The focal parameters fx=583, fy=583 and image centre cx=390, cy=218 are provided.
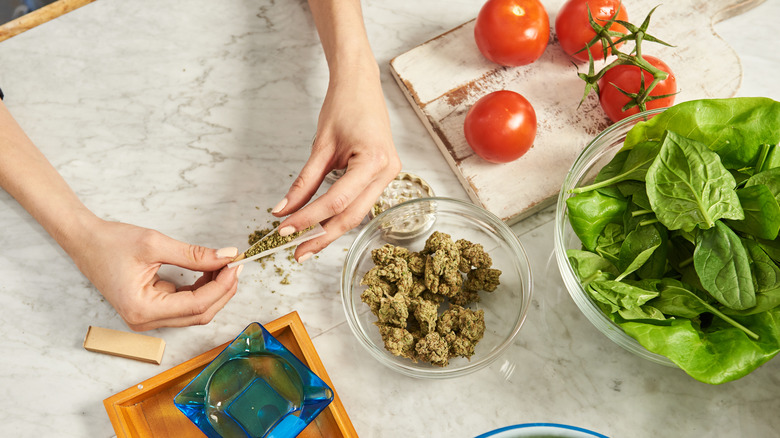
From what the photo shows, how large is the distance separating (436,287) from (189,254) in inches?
18.1

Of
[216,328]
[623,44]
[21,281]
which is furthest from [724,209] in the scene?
[21,281]

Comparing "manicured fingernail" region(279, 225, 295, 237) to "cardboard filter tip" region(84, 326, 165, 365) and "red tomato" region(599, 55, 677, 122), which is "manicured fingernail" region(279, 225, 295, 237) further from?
"red tomato" region(599, 55, 677, 122)

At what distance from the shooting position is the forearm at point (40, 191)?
45.1 inches

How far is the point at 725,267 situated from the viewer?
0.91 meters

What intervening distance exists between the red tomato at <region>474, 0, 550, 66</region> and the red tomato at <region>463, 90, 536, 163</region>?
0.32 feet

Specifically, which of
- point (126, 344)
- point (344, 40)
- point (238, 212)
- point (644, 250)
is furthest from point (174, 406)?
point (644, 250)

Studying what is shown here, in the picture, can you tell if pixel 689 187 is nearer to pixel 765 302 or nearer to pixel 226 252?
pixel 765 302

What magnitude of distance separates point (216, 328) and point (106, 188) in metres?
0.40

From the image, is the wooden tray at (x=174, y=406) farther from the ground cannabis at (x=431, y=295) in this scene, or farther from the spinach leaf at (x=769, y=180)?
the spinach leaf at (x=769, y=180)

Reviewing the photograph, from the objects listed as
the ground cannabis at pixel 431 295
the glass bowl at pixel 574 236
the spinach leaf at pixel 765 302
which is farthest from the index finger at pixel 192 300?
the spinach leaf at pixel 765 302

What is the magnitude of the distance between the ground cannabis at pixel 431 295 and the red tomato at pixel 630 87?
410mm

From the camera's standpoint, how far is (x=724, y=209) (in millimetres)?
917

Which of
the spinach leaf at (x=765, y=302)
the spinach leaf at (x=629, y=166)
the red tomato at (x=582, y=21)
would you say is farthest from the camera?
the red tomato at (x=582, y=21)

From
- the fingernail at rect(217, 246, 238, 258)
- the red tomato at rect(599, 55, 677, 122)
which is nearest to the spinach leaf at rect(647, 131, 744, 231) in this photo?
the red tomato at rect(599, 55, 677, 122)
